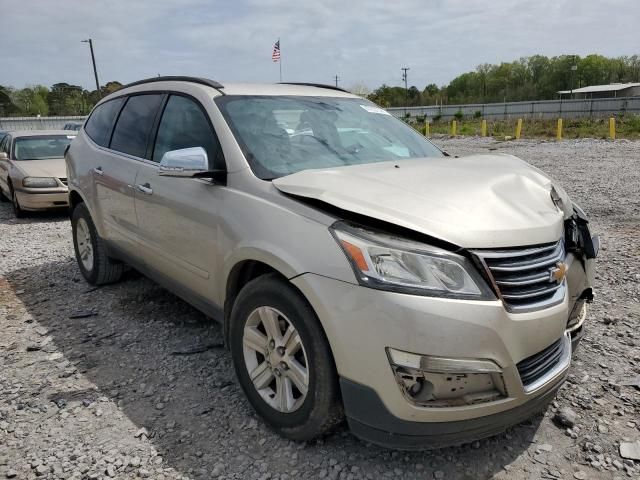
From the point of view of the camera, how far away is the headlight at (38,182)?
29.7ft

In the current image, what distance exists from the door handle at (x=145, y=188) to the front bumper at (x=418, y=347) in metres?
1.82

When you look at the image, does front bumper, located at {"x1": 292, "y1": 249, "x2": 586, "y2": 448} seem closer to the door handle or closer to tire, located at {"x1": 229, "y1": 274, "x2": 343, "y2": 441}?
tire, located at {"x1": 229, "y1": 274, "x2": 343, "y2": 441}

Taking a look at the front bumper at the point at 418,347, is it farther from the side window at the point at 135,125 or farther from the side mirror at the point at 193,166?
the side window at the point at 135,125

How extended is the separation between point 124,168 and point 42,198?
19.9ft

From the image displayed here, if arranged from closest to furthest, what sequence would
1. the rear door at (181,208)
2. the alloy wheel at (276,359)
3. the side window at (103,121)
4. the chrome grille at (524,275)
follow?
1. the chrome grille at (524,275)
2. the alloy wheel at (276,359)
3. the rear door at (181,208)
4. the side window at (103,121)

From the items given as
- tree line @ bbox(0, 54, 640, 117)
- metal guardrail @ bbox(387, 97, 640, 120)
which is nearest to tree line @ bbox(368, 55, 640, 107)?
tree line @ bbox(0, 54, 640, 117)

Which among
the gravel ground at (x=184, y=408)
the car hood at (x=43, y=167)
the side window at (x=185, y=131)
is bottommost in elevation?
the gravel ground at (x=184, y=408)

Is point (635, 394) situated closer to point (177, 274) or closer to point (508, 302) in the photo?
point (508, 302)

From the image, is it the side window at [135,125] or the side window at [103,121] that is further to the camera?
the side window at [103,121]

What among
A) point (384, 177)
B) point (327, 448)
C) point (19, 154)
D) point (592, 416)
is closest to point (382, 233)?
point (384, 177)

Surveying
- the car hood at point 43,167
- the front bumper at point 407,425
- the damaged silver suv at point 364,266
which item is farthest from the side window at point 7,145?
the front bumper at point 407,425

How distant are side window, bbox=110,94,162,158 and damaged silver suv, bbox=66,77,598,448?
402mm

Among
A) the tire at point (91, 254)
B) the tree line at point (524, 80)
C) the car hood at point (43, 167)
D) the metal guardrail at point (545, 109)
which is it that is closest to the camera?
the tire at point (91, 254)

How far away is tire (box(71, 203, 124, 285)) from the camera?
484cm
